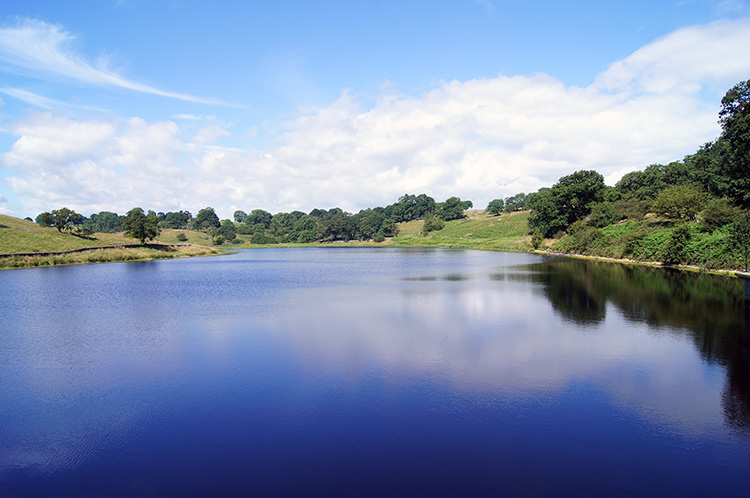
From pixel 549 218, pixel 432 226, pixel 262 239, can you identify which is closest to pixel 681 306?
pixel 549 218

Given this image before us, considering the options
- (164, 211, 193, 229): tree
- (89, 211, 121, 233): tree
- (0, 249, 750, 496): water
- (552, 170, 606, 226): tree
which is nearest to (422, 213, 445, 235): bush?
(552, 170, 606, 226): tree

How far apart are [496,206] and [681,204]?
102 metres

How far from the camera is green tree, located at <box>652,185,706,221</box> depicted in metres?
48.3

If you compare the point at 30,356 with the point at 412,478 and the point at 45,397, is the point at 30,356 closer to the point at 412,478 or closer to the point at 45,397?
the point at 45,397

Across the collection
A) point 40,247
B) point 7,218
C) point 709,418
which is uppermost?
point 7,218

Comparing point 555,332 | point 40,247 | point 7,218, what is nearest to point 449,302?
point 555,332

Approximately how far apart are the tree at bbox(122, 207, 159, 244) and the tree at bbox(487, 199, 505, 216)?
107273mm

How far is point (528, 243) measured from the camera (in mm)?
87062

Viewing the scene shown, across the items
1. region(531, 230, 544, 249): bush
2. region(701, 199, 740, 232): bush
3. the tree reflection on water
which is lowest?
the tree reflection on water

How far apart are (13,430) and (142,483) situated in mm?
4449

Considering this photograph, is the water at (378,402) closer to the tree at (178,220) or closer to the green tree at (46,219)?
the green tree at (46,219)

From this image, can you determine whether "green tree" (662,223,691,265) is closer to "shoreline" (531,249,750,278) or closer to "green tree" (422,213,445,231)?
"shoreline" (531,249,750,278)

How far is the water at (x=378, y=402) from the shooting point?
25.1 feet

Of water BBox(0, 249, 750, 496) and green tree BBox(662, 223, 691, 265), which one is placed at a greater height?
green tree BBox(662, 223, 691, 265)
